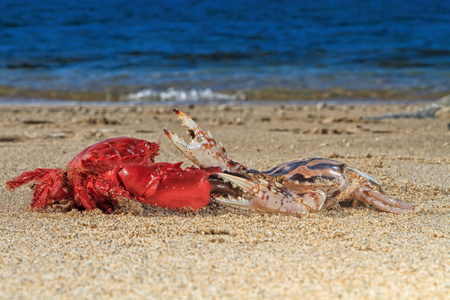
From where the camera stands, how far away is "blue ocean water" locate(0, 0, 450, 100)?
9.47 metres

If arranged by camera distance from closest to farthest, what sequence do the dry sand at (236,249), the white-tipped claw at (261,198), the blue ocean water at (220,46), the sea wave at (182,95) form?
the dry sand at (236,249), the white-tipped claw at (261,198), the sea wave at (182,95), the blue ocean water at (220,46)

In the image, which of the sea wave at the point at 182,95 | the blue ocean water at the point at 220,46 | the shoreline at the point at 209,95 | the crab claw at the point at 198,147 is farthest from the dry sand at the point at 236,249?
the blue ocean water at the point at 220,46

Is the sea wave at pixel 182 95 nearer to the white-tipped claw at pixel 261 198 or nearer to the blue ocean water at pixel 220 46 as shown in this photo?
the blue ocean water at pixel 220 46

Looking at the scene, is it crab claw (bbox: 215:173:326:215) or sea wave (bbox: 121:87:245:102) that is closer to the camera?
crab claw (bbox: 215:173:326:215)

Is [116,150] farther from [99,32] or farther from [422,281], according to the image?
[99,32]

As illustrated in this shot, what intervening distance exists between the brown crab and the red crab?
9 cm

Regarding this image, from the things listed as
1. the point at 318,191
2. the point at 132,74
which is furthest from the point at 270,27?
the point at 318,191

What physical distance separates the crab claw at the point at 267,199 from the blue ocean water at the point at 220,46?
6375 millimetres

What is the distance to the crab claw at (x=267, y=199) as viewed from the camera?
2.09m

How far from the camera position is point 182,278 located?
4.98 ft

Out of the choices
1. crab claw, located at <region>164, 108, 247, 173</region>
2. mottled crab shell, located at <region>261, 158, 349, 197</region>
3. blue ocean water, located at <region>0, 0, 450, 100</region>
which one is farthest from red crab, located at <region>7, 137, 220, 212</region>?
blue ocean water, located at <region>0, 0, 450, 100</region>

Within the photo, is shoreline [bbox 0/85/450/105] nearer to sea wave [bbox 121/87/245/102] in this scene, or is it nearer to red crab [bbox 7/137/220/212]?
sea wave [bbox 121/87/245/102]

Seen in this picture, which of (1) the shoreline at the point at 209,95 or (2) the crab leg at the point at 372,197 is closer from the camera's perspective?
(2) the crab leg at the point at 372,197

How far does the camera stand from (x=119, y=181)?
2.10 meters
